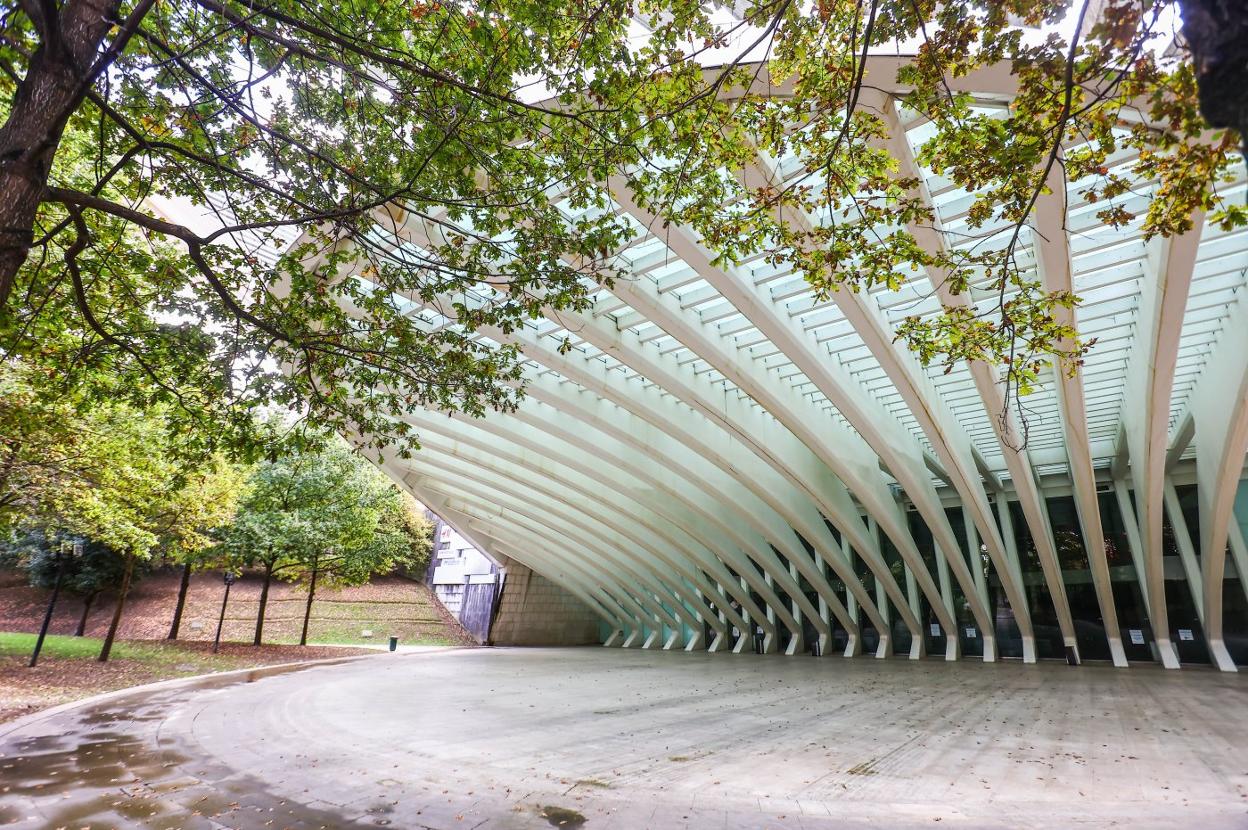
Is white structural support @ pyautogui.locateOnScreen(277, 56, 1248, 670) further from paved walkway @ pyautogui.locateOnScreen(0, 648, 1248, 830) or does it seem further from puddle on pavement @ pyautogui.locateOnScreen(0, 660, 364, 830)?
puddle on pavement @ pyautogui.locateOnScreen(0, 660, 364, 830)

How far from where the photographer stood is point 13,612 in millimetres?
27203

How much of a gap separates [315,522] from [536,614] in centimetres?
1588

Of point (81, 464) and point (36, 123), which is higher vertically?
point (36, 123)

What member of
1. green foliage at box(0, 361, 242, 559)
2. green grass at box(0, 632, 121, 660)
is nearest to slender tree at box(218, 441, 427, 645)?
green grass at box(0, 632, 121, 660)

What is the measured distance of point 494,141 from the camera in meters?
5.11

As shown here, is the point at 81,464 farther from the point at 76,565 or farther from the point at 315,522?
the point at 76,565

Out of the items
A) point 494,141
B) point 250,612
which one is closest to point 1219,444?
point 494,141

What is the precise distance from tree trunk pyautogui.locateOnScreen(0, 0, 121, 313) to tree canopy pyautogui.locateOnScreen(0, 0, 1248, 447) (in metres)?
0.01

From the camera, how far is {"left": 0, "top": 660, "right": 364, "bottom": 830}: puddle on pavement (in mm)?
4895

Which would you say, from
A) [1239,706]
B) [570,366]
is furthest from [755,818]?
[1239,706]

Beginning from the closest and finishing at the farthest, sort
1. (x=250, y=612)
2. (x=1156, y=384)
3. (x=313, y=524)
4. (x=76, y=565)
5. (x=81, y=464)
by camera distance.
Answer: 1. (x=81, y=464)
2. (x=1156, y=384)
3. (x=313, y=524)
4. (x=76, y=565)
5. (x=250, y=612)

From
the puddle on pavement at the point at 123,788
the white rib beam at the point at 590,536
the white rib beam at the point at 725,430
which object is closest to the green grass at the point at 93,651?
the white rib beam at the point at 590,536

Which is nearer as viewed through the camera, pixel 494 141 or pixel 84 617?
pixel 494 141

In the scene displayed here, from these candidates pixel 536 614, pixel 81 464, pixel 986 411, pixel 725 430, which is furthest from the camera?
pixel 536 614
